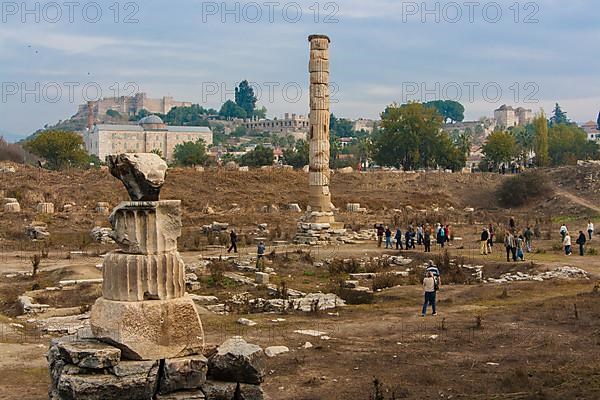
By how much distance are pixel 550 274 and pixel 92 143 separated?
13040 centimetres

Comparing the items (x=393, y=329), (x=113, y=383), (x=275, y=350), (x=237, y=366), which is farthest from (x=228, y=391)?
(x=393, y=329)

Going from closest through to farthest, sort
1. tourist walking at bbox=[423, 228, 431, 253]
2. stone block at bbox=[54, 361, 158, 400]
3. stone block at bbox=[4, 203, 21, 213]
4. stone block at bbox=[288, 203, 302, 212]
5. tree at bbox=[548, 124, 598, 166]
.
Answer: stone block at bbox=[54, 361, 158, 400]
tourist walking at bbox=[423, 228, 431, 253]
stone block at bbox=[4, 203, 21, 213]
stone block at bbox=[288, 203, 302, 212]
tree at bbox=[548, 124, 598, 166]

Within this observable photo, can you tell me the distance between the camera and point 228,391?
8.41m

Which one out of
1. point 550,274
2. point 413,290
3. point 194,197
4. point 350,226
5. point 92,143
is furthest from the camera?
point 92,143

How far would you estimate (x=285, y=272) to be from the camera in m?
25.0

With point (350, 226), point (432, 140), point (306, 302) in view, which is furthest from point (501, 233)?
point (432, 140)

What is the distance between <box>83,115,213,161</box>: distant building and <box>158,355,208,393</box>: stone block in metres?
122

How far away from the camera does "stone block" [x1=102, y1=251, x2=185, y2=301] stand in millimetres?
8398

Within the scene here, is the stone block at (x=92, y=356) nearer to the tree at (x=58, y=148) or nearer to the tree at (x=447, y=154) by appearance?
the tree at (x=58, y=148)

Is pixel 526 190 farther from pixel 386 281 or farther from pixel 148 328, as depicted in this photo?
pixel 148 328

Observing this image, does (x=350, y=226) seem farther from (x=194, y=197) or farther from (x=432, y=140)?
(x=432, y=140)

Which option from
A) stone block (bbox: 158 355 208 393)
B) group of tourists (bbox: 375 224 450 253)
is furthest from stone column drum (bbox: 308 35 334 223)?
stone block (bbox: 158 355 208 393)

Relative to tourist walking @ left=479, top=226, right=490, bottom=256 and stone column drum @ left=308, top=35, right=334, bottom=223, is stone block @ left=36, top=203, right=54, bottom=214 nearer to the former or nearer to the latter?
stone column drum @ left=308, top=35, right=334, bottom=223

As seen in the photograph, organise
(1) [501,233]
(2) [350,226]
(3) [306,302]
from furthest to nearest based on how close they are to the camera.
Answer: (2) [350,226], (1) [501,233], (3) [306,302]
